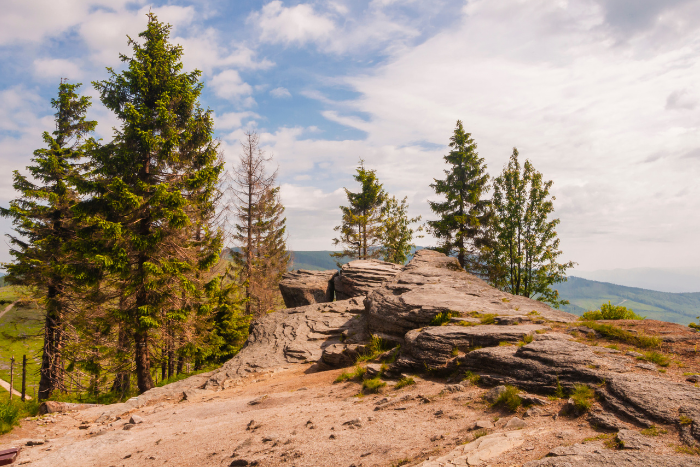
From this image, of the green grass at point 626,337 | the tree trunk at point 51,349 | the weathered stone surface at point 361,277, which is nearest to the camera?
the green grass at point 626,337

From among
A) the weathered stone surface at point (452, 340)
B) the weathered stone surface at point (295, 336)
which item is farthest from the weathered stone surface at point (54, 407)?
the weathered stone surface at point (452, 340)

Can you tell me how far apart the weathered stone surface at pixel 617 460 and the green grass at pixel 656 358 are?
10.5 feet

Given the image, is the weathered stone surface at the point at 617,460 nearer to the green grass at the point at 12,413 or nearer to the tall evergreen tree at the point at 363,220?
the green grass at the point at 12,413

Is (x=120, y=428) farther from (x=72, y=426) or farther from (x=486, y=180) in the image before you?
(x=486, y=180)

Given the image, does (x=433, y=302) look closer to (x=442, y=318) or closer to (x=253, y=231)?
(x=442, y=318)

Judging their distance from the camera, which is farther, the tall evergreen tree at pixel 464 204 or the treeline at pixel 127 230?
the tall evergreen tree at pixel 464 204

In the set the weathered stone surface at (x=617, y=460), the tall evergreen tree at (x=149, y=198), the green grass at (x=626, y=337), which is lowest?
the weathered stone surface at (x=617, y=460)

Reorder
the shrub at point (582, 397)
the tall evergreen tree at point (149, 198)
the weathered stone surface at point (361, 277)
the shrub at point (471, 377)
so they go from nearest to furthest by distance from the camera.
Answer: the shrub at point (582, 397), the shrub at point (471, 377), the tall evergreen tree at point (149, 198), the weathered stone surface at point (361, 277)

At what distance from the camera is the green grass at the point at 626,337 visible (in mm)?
6995

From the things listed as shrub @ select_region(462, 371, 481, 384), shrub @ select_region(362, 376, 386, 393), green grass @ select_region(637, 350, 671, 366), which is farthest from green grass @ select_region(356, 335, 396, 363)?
green grass @ select_region(637, 350, 671, 366)

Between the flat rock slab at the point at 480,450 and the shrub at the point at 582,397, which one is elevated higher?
the shrub at the point at 582,397

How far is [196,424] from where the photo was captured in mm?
8477

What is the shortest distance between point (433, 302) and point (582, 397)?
21.5 ft

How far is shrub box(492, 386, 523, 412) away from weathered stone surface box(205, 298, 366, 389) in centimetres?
861
